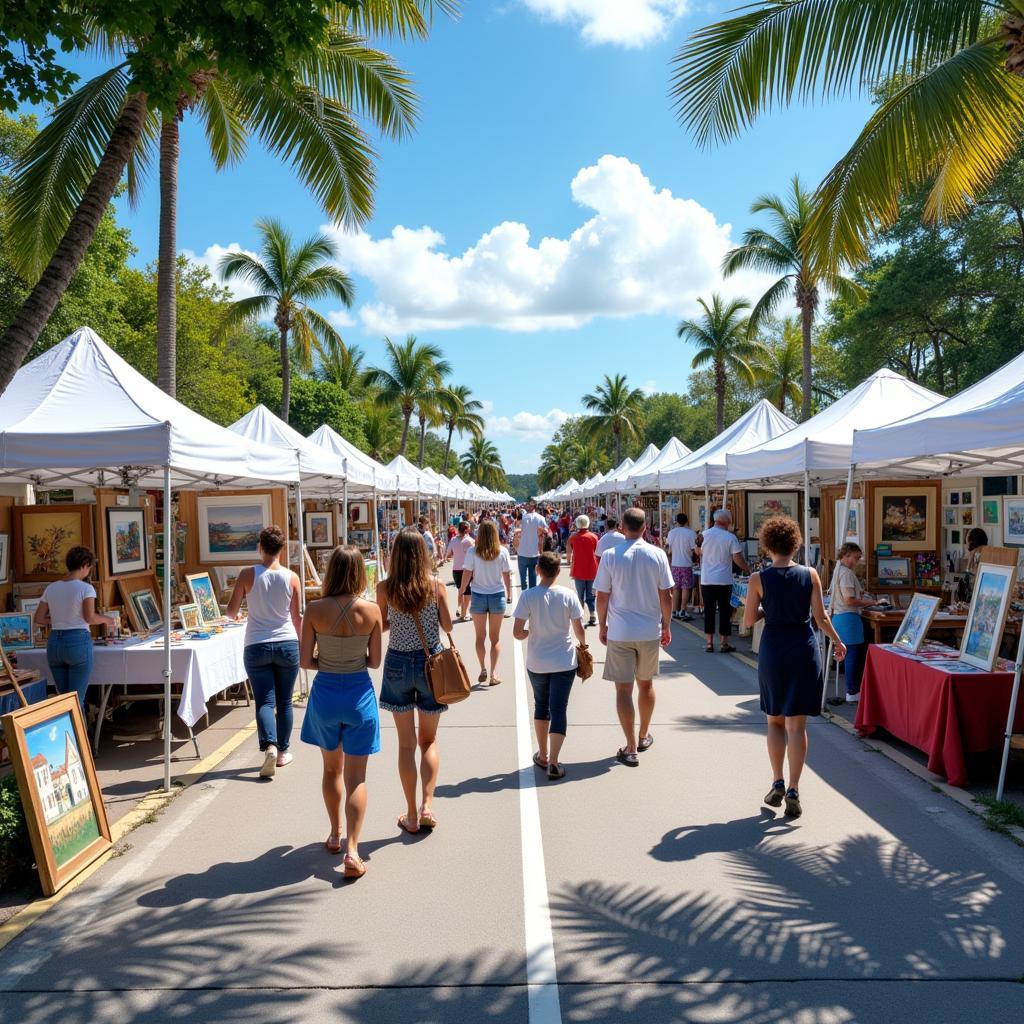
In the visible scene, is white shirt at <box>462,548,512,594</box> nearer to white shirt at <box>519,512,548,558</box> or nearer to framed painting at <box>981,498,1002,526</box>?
white shirt at <box>519,512,548,558</box>

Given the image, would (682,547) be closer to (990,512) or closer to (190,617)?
(990,512)

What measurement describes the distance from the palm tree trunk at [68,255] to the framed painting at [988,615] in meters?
7.44

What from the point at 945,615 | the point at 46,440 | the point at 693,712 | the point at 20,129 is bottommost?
the point at 693,712

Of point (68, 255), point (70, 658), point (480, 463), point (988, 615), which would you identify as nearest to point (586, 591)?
point (988, 615)

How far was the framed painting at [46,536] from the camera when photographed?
8.09m

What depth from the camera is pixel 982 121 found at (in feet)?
24.8

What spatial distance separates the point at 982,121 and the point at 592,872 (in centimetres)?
722

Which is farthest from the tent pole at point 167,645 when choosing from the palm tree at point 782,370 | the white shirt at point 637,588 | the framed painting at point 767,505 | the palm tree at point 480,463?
the palm tree at point 480,463

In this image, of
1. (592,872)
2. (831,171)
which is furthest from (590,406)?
(592,872)

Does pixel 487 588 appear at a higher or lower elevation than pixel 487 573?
lower

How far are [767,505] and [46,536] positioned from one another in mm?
12299

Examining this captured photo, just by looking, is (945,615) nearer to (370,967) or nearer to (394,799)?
(394,799)

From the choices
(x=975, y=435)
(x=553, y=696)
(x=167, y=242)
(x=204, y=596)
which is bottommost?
(x=553, y=696)

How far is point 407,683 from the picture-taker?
512cm
